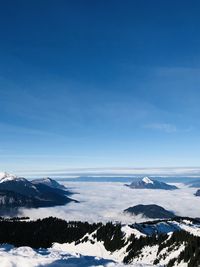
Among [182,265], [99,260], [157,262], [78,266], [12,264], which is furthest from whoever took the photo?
[157,262]

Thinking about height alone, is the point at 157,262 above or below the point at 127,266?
below

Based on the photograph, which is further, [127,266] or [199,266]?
[199,266]

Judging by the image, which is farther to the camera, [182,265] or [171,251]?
[171,251]

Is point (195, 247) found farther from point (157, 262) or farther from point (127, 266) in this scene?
point (127, 266)

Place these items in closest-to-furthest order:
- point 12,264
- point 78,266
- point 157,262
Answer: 1. point 12,264
2. point 78,266
3. point 157,262

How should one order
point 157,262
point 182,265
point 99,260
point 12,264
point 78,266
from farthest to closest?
point 157,262
point 182,265
point 99,260
point 78,266
point 12,264

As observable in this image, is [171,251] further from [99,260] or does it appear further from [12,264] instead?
[12,264]

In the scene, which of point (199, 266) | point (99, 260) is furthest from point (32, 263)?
point (199, 266)

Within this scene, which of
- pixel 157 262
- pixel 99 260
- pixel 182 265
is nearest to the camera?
pixel 99 260

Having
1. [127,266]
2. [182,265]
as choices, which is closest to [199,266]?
[182,265]
